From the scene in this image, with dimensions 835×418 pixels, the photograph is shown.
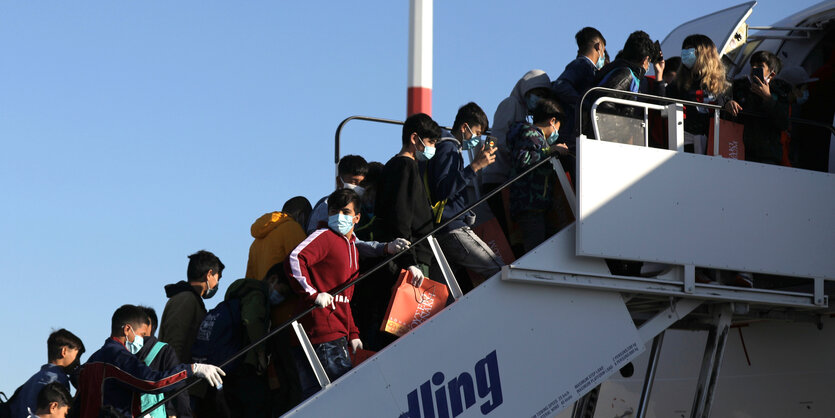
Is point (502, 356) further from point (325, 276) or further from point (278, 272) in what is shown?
point (278, 272)

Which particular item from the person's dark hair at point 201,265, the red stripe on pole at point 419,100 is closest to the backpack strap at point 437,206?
the person's dark hair at point 201,265

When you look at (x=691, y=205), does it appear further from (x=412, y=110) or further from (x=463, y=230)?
(x=412, y=110)

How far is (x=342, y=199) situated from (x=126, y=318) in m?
1.71

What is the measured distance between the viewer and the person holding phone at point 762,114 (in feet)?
27.2

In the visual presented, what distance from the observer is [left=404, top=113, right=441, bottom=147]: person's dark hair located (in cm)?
771

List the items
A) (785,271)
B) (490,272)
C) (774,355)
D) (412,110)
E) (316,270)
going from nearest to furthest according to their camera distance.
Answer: (316,270) → (490,272) → (785,271) → (774,355) → (412,110)

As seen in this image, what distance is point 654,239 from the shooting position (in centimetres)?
760

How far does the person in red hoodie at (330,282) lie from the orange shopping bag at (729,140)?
9.63 feet

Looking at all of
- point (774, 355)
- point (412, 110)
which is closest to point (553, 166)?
point (774, 355)

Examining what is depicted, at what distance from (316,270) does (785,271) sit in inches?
147

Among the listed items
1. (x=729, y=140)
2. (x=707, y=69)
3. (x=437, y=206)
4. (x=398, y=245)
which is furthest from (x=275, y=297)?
(x=707, y=69)

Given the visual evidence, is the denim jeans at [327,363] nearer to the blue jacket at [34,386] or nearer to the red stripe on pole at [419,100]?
the blue jacket at [34,386]

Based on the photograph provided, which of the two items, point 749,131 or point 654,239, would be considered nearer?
point 654,239

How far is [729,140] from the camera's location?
8.25 metres
